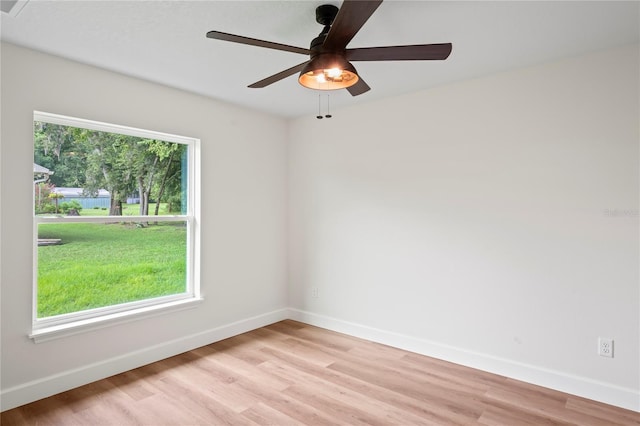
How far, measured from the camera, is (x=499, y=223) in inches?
120

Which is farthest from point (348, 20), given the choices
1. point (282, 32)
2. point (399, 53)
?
point (282, 32)

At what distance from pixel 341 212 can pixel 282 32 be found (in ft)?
7.01

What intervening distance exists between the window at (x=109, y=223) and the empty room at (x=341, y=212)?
2cm

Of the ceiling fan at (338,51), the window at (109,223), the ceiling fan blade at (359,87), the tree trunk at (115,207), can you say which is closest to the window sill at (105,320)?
the window at (109,223)

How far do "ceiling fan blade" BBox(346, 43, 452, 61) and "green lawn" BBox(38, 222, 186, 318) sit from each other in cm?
251

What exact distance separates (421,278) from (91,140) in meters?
3.12

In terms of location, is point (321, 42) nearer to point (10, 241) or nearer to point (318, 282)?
point (10, 241)

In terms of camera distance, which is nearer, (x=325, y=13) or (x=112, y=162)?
(x=325, y=13)

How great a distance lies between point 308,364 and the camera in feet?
10.5

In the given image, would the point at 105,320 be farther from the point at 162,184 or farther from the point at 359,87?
the point at 359,87

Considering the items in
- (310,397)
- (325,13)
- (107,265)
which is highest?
(325,13)

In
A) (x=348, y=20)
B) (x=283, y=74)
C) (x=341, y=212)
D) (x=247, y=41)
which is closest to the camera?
(x=348, y=20)

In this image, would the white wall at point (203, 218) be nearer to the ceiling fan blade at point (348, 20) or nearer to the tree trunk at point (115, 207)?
the tree trunk at point (115, 207)

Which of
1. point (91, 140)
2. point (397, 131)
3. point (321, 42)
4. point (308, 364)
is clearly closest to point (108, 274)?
point (91, 140)
